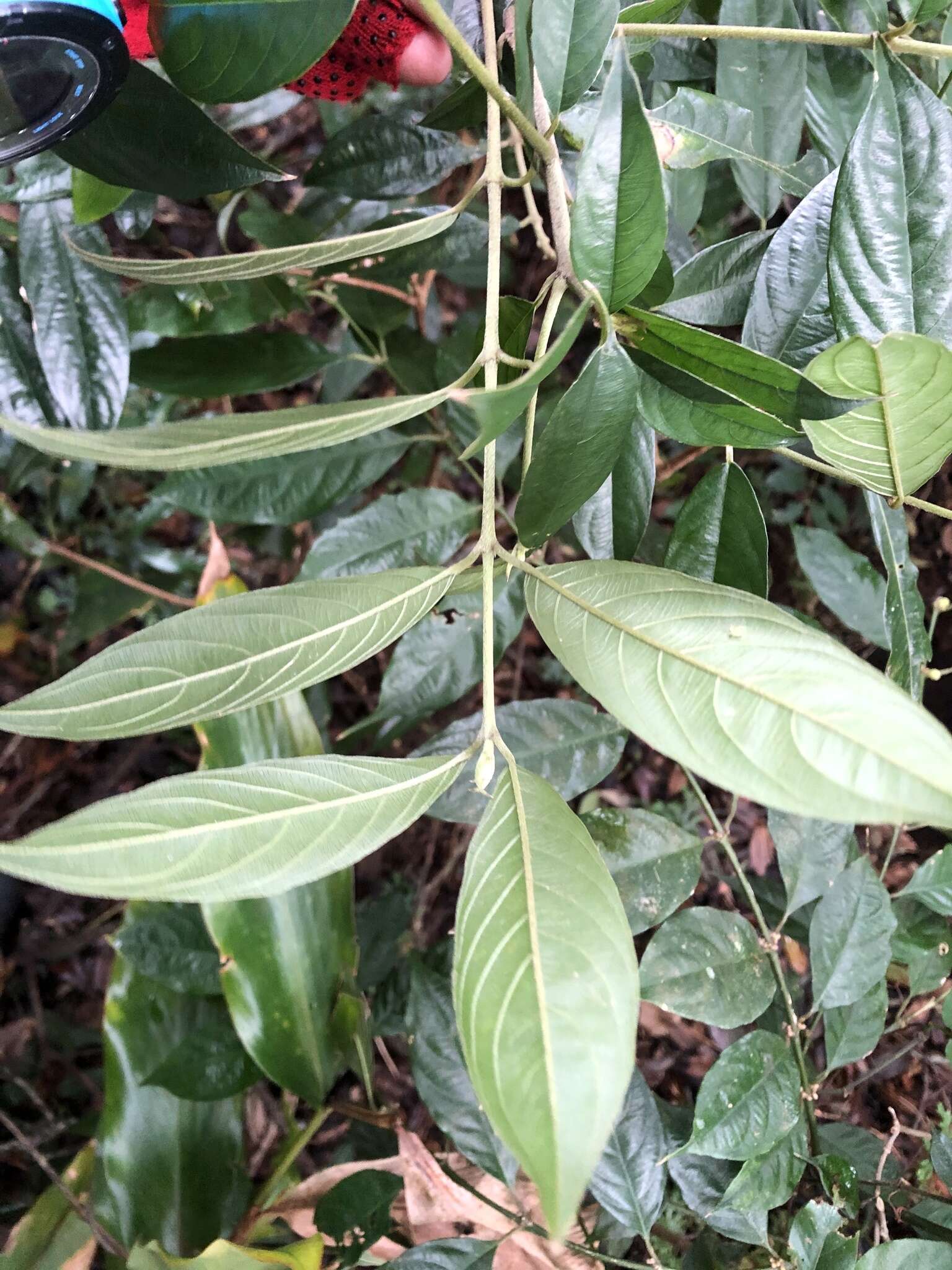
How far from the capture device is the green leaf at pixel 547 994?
321mm

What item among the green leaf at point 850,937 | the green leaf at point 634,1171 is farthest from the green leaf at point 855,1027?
the green leaf at point 634,1171

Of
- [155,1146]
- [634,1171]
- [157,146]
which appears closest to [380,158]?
[157,146]

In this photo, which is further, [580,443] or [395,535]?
[395,535]

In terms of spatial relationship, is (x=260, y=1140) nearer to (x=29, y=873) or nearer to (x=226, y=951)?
(x=226, y=951)

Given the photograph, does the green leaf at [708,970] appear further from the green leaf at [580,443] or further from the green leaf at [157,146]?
the green leaf at [157,146]

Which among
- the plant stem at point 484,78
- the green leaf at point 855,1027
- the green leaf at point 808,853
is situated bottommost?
the green leaf at point 855,1027

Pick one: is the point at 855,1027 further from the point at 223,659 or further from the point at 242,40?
the point at 242,40

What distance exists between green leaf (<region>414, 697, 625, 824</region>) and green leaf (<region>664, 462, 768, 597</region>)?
0.18 meters

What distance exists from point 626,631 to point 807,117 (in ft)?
1.74

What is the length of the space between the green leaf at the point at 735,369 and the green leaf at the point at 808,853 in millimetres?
438

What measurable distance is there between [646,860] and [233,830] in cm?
41

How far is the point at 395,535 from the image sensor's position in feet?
2.94

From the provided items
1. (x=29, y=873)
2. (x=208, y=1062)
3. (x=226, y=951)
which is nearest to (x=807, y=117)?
(x=29, y=873)

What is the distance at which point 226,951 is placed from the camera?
0.99 metres
